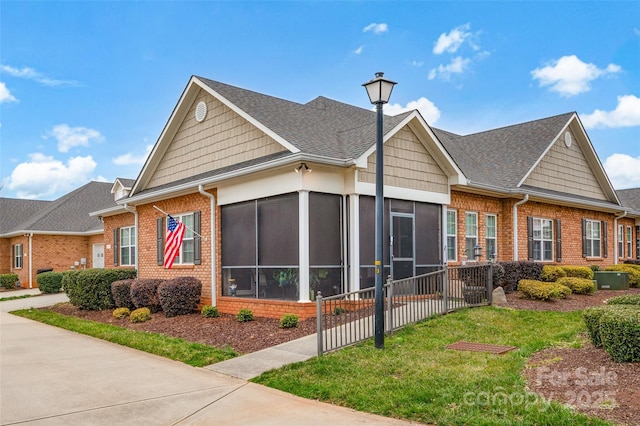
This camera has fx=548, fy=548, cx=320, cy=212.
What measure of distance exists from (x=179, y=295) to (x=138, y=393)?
7285 millimetres

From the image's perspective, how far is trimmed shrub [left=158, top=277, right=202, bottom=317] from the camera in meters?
14.7

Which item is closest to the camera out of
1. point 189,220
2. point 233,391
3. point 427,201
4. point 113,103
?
point 233,391

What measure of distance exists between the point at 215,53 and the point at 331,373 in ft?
42.4

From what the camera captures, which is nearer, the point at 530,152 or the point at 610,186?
the point at 530,152

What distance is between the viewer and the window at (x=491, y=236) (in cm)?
1795

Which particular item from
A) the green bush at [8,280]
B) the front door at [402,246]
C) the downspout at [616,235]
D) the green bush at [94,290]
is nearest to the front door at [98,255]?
the green bush at [8,280]

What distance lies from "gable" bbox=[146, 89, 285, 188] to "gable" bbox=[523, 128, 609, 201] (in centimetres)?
972

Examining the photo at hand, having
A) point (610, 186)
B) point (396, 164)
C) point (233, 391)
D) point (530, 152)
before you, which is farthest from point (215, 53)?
point (610, 186)

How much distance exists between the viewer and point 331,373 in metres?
7.85

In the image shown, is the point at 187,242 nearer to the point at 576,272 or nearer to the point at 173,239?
the point at 173,239

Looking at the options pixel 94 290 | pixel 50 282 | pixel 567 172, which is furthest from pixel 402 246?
pixel 50 282

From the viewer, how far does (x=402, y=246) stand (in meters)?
14.1

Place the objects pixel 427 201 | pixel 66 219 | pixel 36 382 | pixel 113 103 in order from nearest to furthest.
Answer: pixel 36 382, pixel 427 201, pixel 113 103, pixel 66 219

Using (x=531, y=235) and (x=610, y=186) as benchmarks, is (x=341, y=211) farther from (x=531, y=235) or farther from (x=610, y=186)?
(x=610, y=186)
